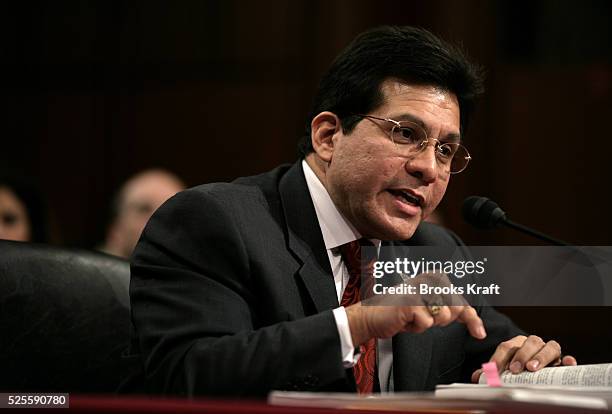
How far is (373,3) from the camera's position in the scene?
14.7ft

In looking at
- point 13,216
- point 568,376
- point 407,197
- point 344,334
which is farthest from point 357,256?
point 13,216

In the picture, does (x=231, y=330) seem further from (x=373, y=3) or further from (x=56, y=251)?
(x=373, y=3)

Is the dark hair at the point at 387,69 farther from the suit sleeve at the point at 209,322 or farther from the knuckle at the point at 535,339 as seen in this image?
the knuckle at the point at 535,339

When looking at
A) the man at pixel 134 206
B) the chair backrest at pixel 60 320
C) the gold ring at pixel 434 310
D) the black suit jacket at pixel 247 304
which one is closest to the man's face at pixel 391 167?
the black suit jacket at pixel 247 304

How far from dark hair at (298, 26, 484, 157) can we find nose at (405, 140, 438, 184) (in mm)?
146

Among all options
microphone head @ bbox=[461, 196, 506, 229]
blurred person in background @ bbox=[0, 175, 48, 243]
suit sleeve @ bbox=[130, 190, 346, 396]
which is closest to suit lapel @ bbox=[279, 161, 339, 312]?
suit sleeve @ bbox=[130, 190, 346, 396]

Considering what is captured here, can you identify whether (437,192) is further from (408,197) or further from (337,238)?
(337,238)

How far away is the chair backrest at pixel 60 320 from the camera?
6.00 feet

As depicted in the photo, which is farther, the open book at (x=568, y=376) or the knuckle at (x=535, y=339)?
the knuckle at (x=535, y=339)

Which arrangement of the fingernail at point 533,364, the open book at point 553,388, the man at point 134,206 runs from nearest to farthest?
the open book at point 553,388 < the fingernail at point 533,364 < the man at point 134,206

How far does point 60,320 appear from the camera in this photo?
6.22 ft

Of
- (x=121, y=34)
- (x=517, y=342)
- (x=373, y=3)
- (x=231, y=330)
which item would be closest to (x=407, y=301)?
(x=231, y=330)

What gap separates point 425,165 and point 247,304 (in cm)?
49

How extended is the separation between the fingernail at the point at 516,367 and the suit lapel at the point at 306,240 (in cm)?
38
